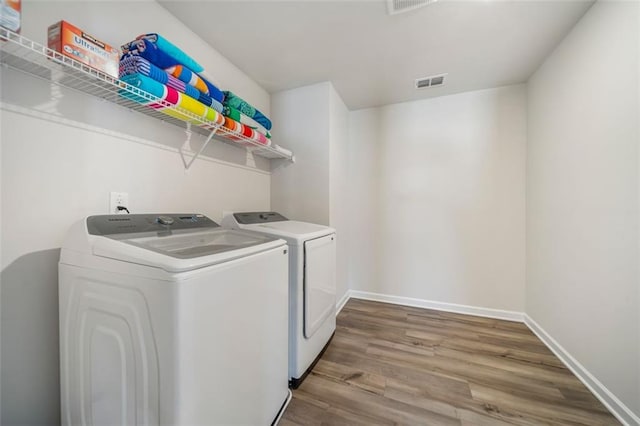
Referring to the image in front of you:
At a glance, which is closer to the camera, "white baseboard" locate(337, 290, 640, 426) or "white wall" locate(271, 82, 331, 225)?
"white baseboard" locate(337, 290, 640, 426)

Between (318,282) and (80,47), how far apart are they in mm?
1646

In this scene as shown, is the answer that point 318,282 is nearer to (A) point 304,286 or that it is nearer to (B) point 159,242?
(A) point 304,286

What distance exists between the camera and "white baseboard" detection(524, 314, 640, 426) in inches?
49.6

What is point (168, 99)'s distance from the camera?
1.14m

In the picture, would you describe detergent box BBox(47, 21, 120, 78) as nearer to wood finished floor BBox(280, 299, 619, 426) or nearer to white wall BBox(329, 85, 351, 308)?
white wall BBox(329, 85, 351, 308)

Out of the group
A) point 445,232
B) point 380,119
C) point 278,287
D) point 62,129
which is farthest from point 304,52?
point 445,232

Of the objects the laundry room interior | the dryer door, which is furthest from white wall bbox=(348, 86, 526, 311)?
the dryer door

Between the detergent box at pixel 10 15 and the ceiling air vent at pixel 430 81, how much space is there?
8.45 feet

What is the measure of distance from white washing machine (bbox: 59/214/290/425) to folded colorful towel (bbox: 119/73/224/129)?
56 cm

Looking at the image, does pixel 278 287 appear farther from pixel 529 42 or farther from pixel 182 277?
pixel 529 42

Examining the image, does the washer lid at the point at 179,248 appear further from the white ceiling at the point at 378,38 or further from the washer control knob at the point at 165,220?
the white ceiling at the point at 378,38

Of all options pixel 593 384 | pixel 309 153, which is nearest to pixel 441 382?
pixel 593 384

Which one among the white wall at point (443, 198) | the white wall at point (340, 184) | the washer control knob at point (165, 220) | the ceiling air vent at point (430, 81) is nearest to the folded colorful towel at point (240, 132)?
the washer control knob at point (165, 220)

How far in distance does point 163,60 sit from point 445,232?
9.36 feet
